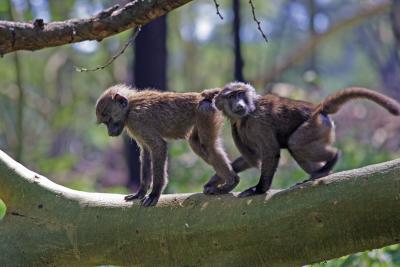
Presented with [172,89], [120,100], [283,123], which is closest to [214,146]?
[283,123]

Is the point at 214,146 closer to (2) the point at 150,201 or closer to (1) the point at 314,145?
(1) the point at 314,145

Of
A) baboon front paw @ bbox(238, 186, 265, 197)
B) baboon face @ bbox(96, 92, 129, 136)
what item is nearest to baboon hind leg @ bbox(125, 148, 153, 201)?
baboon face @ bbox(96, 92, 129, 136)

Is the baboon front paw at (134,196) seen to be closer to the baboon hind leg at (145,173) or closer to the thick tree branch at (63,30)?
the baboon hind leg at (145,173)

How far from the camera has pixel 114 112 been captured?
6.69 m

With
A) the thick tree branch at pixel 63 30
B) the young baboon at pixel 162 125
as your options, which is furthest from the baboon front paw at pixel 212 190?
the thick tree branch at pixel 63 30

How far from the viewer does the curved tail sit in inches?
241

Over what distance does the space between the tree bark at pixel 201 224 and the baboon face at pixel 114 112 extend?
1068mm

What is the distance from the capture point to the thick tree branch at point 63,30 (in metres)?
5.56

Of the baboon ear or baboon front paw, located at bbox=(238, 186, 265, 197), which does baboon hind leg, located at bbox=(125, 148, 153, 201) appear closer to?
the baboon ear

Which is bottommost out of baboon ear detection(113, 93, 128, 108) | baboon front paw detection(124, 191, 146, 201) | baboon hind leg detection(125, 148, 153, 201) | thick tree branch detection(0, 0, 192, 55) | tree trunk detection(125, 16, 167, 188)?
tree trunk detection(125, 16, 167, 188)

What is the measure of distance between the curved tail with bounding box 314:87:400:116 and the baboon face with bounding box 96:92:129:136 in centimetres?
153

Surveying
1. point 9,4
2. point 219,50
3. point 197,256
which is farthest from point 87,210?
point 219,50

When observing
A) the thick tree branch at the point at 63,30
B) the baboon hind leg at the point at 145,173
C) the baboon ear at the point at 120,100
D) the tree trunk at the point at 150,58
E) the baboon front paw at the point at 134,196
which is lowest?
the tree trunk at the point at 150,58

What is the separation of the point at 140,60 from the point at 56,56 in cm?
1119
